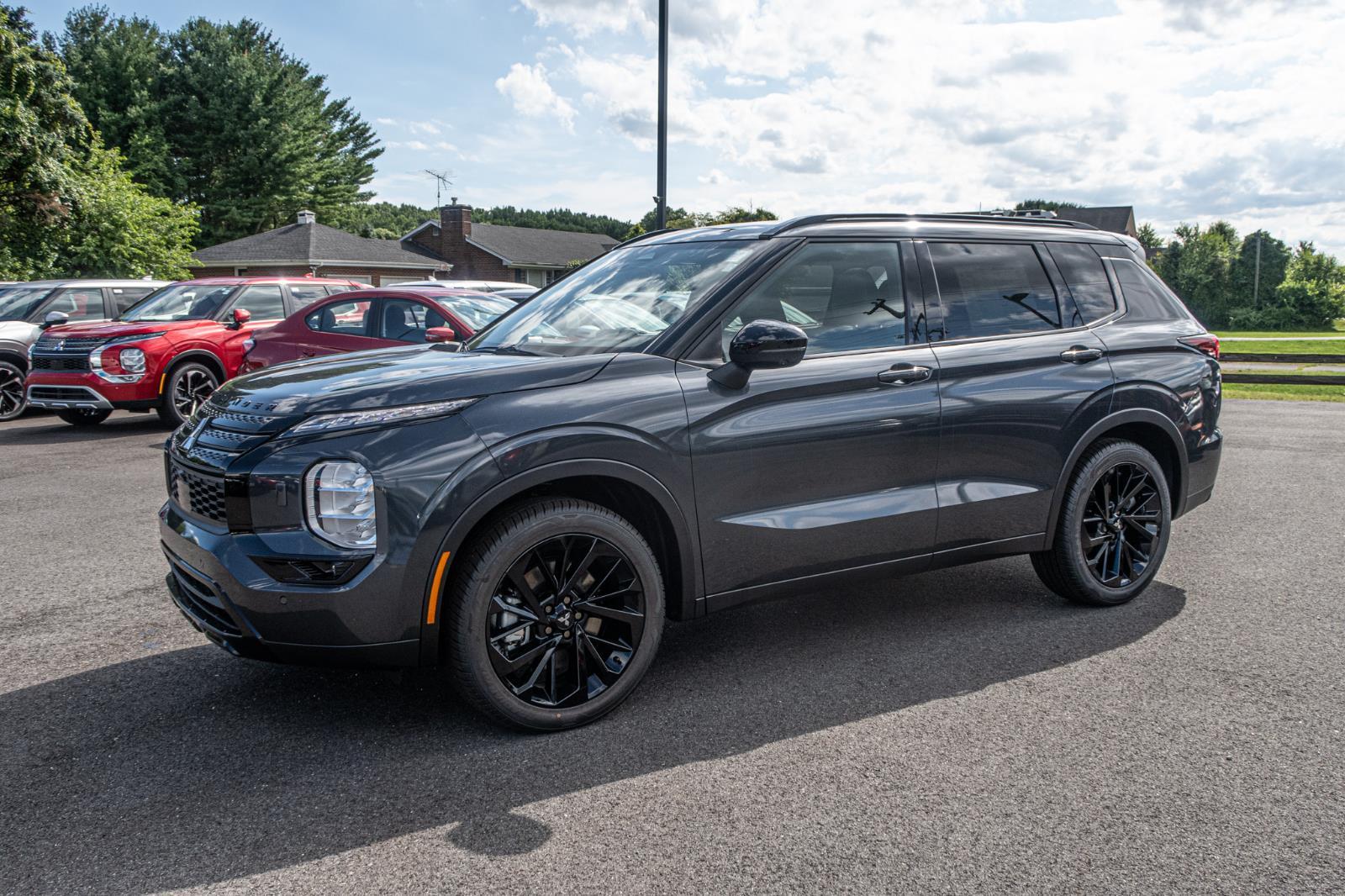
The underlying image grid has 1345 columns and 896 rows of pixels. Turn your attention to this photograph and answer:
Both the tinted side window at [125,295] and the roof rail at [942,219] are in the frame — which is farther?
the tinted side window at [125,295]

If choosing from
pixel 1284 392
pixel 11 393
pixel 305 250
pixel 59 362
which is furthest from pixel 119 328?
pixel 305 250

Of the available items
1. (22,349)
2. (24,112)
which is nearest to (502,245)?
(24,112)

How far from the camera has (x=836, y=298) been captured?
4.43 m

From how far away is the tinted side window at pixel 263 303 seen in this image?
13266 mm

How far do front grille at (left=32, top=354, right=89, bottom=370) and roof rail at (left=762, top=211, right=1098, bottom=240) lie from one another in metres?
10.3

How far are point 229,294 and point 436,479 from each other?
11188mm

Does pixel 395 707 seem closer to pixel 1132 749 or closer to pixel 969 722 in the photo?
pixel 969 722

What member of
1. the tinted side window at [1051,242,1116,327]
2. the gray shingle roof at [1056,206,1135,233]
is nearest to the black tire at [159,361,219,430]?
the tinted side window at [1051,242,1116,327]

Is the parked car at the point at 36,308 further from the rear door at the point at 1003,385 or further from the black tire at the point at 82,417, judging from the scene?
the rear door at the point at 1003,385

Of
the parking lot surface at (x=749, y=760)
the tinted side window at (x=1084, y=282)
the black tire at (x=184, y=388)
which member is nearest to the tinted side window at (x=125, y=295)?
the black tire at (x=184, y=388)

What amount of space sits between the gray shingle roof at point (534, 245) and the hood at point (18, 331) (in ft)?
132

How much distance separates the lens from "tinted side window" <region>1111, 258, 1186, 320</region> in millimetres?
5375

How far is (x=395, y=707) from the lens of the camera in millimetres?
3932

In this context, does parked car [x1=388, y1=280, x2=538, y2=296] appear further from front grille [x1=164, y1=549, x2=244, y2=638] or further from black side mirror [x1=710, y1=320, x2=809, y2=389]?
front grille [x1=164, y1=549, x2=244, y2=638]
